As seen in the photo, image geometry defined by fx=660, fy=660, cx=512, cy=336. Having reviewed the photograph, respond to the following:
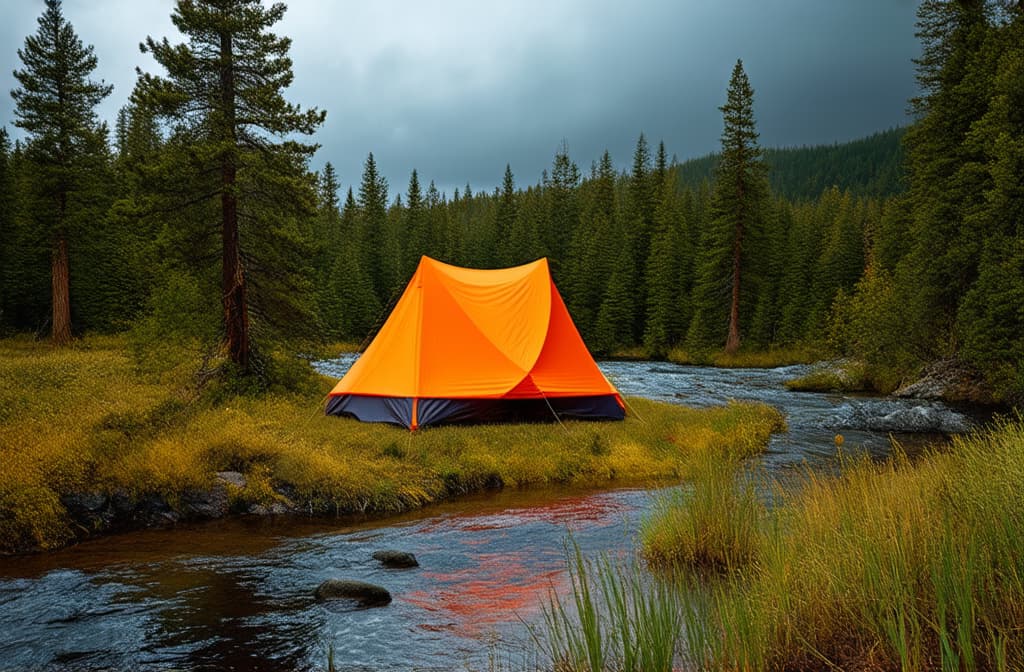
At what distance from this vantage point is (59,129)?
25922mm

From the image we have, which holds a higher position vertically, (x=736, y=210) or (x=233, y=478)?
(x=736, y=210)

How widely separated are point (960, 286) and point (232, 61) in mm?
23653

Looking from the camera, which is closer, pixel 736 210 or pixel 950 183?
pixel 950 183

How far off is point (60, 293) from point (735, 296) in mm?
34710

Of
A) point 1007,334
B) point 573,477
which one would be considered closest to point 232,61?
point 573,477

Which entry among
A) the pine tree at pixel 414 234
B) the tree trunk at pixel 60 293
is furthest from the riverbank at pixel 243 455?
the pine tree at pixel 414 234

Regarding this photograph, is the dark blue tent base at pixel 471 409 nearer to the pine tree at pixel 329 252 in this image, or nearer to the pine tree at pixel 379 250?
the pine tree at pixel 329 252

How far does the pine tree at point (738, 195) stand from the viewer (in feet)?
129

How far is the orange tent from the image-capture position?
13836 millimetres

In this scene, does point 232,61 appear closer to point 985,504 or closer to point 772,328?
point 985,504

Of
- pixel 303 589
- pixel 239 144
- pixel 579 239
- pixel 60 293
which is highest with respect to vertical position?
pixel 579 239

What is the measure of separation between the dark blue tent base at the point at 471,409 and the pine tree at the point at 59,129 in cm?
1916

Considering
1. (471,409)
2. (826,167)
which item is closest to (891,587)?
(471,409)

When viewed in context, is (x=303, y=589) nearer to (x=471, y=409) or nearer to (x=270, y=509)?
(x=270, y=509)
